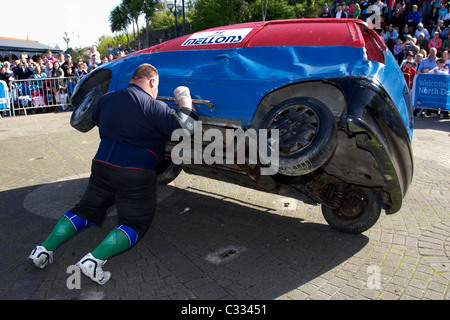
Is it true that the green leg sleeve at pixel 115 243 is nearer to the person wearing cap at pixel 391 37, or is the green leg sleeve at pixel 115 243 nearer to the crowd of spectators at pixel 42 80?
the crowd of spectators at pixel 42 80

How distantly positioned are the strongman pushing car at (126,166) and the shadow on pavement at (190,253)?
24cm

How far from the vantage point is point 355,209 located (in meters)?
3.78

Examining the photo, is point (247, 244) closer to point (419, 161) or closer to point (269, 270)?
point (269, 270)

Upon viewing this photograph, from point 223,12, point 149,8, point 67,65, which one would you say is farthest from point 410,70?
point 149,8

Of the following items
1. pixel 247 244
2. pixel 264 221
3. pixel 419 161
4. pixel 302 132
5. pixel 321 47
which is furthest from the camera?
pixel 419 161

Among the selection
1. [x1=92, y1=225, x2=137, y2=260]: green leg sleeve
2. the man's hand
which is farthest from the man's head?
[x1=92, y1=225, x2=137, y2=260]: green leg sleeve

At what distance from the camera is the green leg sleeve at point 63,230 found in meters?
3.17

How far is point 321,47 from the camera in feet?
10.3

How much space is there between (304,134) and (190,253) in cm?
163

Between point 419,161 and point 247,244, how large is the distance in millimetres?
4151

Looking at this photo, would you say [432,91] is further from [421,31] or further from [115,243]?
A: [115,243]

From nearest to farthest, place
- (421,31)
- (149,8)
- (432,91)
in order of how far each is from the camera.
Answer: (432,91) → (421,31) → (149,8)
